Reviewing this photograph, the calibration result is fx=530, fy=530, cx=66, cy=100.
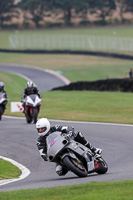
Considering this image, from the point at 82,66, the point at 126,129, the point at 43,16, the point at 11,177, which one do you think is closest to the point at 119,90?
the point at 126,129

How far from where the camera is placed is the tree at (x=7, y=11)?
10786 centimetres

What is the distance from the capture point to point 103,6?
374 feet

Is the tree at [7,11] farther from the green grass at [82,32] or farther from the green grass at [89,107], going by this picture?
the green grass at [89,107]

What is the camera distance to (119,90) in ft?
116

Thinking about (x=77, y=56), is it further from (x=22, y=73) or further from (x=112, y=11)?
(x=112, y=11)

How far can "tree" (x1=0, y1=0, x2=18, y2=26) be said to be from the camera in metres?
108

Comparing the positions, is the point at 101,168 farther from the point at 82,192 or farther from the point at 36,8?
the point at 36,8

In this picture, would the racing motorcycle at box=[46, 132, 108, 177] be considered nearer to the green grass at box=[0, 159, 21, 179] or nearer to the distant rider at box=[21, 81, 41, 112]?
the green grass at box=[0, 159, 21, 179]

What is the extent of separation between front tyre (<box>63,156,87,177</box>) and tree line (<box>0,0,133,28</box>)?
101912mm

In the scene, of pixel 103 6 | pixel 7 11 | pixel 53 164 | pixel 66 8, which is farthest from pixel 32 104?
pixel 103 6

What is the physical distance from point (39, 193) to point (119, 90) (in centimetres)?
2742

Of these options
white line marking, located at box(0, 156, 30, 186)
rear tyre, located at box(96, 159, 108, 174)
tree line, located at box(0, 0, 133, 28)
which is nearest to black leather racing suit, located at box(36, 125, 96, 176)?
rear tyre, located at box(96, 159, 108, 174)

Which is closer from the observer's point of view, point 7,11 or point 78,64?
point 78,64

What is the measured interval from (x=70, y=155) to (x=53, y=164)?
2963mm
